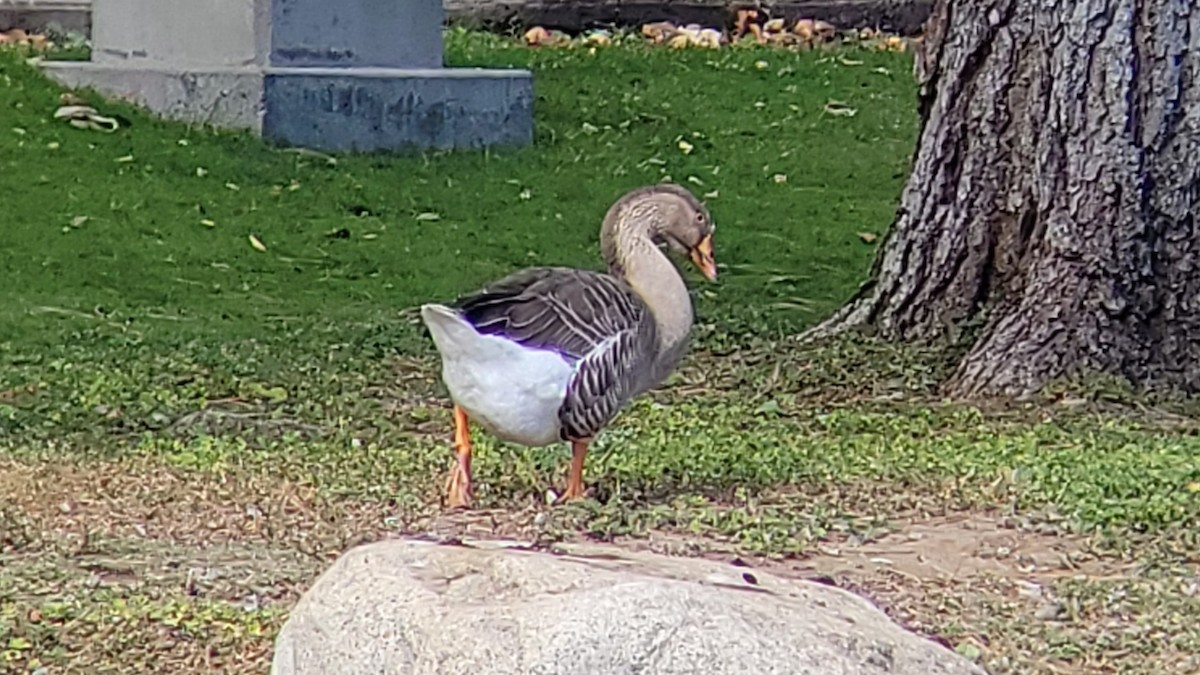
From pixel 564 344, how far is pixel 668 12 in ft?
36.3

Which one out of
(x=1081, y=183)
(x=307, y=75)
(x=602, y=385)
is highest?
(x=1081, y=183)

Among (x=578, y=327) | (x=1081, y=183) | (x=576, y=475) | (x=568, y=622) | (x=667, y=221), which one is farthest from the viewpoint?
(x=1081, y=183)

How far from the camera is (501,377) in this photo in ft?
16.6

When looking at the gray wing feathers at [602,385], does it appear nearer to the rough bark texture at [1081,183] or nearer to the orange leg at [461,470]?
the orange leg at [461,470]

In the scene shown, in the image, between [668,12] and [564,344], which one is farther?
[668,12]

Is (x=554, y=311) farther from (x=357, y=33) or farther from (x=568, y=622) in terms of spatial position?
(x=357, y=33)

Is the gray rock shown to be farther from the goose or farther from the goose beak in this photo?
the goose beak

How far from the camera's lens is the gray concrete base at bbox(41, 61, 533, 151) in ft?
37.9

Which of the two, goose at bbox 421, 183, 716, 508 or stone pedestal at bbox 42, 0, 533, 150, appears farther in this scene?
stone pedestal at bbox 42, 0, 533, 150

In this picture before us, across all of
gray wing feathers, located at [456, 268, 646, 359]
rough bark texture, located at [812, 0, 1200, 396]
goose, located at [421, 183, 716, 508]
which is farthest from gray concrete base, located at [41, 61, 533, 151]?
gray wing feathers, located at [456, 268, 646, 359]

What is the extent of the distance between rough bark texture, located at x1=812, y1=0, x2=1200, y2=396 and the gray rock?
386 centimetres

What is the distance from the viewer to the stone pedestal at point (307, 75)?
1158cm

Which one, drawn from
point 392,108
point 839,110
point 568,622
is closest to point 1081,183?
point 568,622

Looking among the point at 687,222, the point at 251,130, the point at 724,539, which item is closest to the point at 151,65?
the point at 251,130
